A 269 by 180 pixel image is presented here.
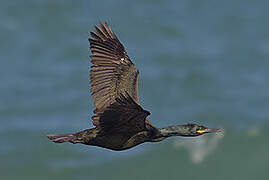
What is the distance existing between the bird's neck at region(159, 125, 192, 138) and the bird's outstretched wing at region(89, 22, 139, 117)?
711 mm

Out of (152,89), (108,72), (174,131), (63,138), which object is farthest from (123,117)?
(152,89)

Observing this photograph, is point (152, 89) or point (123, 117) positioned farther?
point (152, 89)

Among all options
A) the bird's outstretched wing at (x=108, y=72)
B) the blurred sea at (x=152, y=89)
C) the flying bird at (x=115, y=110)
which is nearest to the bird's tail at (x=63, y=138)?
the flying bird at (x=115, y=110)

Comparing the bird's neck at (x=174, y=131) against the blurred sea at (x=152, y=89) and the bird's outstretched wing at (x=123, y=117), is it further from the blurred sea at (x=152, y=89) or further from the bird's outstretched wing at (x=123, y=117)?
the blurred sea at (x=152, y=89)

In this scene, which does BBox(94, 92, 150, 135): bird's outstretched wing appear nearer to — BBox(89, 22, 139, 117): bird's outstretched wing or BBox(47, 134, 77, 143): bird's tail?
BBox(47, 134, 77, 143): bird's tail

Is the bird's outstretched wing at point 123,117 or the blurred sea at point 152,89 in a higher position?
the blurred sea at point 152,89

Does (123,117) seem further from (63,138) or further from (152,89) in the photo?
(152,89)

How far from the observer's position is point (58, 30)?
52625 mm

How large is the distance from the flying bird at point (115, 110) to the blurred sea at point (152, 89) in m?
15.7

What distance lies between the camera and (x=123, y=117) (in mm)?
13789

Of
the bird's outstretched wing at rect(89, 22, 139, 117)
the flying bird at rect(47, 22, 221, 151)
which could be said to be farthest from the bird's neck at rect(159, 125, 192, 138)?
the bird's outstretched wing at rect(89, 22, 139, 117)

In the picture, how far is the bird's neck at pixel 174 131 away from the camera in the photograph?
15155mm

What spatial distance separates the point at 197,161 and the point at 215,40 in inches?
696

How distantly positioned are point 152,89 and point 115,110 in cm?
2927
